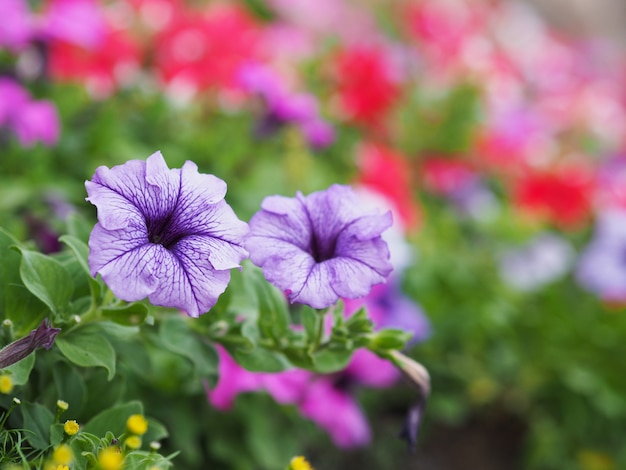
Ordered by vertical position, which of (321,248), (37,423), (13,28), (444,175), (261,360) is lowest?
(37,423)

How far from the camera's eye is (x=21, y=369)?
0.57 meters

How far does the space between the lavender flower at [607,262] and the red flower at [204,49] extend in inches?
33.3

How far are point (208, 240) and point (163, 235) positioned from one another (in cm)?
5

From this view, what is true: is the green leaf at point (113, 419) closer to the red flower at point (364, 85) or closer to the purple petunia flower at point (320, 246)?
the purple petunia flower at point (320, 246)

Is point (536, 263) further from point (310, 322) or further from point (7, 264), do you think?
point (7, 264)

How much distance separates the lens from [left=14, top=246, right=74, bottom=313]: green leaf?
605 mm

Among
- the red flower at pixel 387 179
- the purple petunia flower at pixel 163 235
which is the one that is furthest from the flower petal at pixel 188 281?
the red flower at pixel 387 179

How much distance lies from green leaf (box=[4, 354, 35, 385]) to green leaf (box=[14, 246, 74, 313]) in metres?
0.05

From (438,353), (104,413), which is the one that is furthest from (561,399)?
(104,413)

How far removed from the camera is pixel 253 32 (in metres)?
1.79

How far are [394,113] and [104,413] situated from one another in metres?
1.43

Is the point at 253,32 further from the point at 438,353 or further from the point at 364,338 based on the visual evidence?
the point at 364,338

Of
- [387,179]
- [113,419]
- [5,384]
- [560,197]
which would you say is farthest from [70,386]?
[560,197]

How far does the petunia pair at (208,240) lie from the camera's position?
0.55 m
